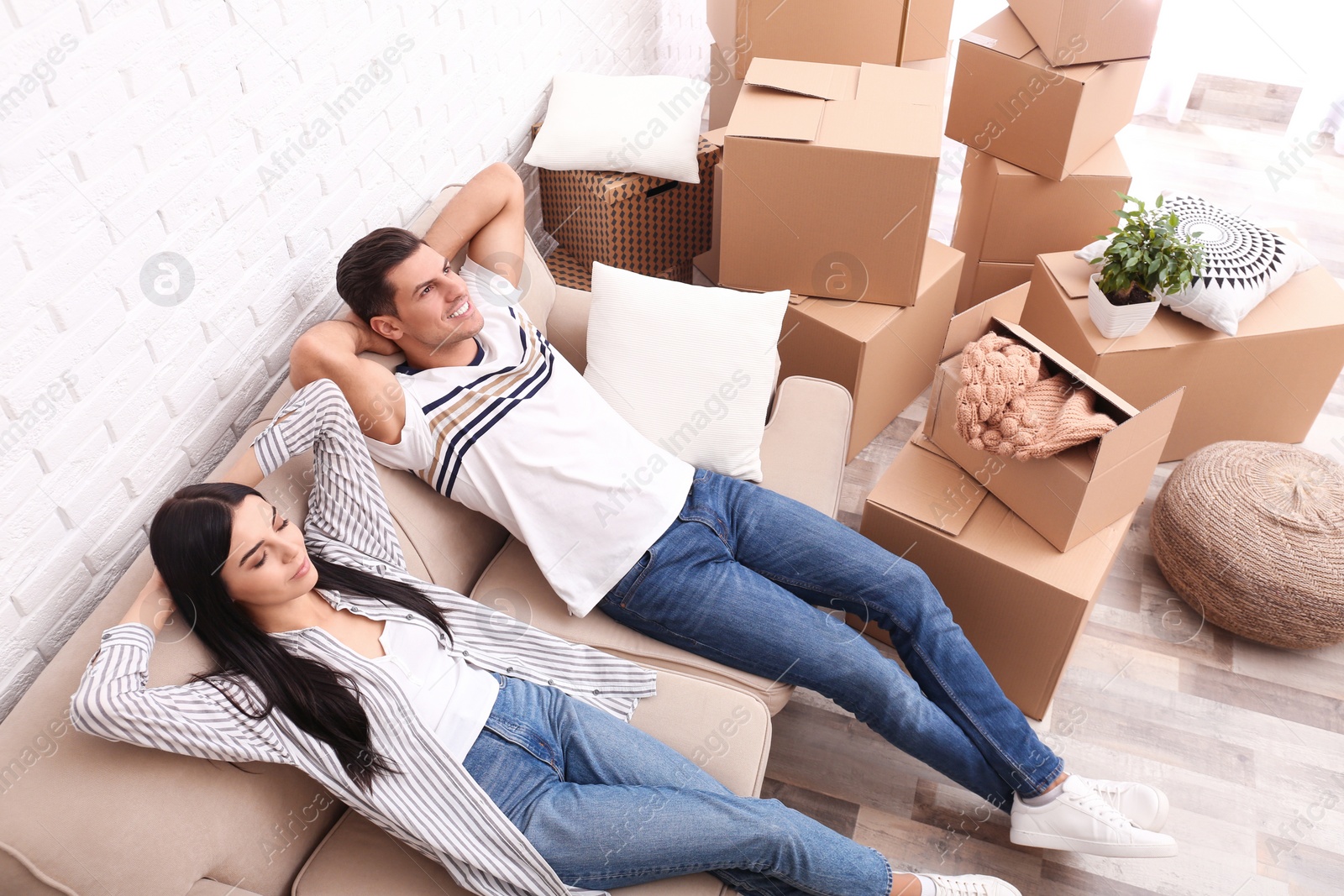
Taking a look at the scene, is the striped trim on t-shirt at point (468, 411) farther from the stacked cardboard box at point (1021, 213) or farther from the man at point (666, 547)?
the stacked cardboard box at point (1021, 213)

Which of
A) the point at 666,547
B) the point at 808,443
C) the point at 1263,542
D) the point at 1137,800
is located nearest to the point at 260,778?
the point at 666,547

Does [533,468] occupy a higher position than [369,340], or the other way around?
[369,340]

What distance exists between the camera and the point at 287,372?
Result: 179cm

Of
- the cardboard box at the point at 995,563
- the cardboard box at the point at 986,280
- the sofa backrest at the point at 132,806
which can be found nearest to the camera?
the sofa backrest at the point at 132,806

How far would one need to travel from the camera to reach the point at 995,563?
1.71 m

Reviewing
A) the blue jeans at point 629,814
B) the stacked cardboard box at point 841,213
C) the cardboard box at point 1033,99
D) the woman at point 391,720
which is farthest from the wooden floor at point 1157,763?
the cardboard box at point 1033,99

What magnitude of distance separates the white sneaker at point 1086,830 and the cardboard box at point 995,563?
0.26 m

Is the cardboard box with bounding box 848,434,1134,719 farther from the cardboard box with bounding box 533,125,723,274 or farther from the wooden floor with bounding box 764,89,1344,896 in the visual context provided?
the cardboard box with bounding box 533,125,723,274

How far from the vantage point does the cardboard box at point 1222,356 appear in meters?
2.09

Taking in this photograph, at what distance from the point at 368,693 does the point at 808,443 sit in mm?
1003

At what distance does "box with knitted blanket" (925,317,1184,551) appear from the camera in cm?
158

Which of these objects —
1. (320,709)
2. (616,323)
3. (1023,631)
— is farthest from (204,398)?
(1023,631)

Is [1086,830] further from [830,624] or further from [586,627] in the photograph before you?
[586,627]

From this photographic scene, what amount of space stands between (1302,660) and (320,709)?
6.29 feet
